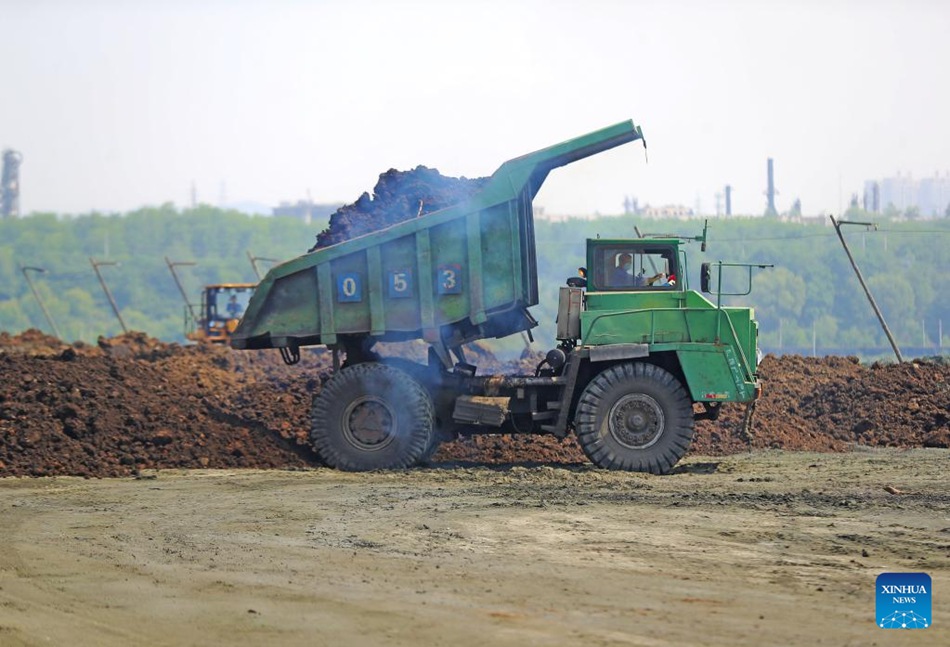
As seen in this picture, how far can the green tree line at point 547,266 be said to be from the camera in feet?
168

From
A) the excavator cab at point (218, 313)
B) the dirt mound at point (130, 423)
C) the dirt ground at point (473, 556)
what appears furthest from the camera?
the excavator cab at point (218, 313)

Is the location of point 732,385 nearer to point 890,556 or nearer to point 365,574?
point 890,556

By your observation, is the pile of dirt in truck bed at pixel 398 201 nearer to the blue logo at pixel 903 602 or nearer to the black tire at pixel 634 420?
the black tire at pixel 634 420

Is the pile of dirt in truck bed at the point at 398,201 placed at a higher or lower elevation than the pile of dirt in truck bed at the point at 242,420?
higher

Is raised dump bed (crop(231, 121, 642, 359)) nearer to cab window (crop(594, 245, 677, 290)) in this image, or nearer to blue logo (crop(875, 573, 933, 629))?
cab window (crop(594, 245, 677, 290))

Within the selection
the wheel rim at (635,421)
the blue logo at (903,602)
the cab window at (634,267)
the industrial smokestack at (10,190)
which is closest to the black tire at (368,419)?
the wheel rim at (635,421)

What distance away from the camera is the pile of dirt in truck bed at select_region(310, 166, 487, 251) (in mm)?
18062

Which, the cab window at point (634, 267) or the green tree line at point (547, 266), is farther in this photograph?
the green tree line at point (547, 266)

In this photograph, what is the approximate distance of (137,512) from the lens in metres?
13.9

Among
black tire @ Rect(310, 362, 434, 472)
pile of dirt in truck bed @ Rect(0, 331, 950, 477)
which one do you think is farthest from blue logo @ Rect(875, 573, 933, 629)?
black tire @ Rect(310, 362, 434, 472)

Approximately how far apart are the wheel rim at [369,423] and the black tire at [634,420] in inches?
97.9

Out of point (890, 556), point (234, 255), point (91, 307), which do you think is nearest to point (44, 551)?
point (890, 556)

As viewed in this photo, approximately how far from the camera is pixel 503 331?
17844mm

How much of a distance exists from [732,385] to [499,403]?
9.42 ft
